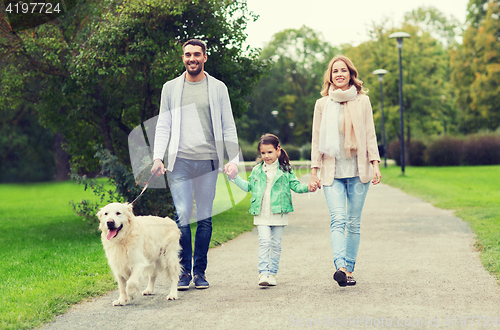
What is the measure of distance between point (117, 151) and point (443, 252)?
24.2ft

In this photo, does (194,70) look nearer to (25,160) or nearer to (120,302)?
(120,302)

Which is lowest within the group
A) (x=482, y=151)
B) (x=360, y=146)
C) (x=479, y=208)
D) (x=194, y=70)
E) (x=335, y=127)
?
(x=479, y=208)

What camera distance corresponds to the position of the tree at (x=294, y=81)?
63.9 m

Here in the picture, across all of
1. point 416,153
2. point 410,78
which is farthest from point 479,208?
point 410,78

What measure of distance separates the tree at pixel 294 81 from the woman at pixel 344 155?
5783 centimetres

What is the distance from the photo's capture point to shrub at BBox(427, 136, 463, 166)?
37.8 m

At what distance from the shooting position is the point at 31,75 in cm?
1087

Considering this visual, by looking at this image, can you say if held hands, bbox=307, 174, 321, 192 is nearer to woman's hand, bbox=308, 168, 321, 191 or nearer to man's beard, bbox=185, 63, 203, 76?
woman's hand, bbox=308, 168, 321, 191

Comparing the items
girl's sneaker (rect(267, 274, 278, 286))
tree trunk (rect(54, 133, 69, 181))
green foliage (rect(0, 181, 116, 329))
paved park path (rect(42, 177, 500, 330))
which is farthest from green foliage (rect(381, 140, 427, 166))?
tree trunk (rect(54, 133, 69, 181))

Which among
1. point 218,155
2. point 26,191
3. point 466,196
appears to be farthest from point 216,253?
point 466,196

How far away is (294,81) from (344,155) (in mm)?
62029

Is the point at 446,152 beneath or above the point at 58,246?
above

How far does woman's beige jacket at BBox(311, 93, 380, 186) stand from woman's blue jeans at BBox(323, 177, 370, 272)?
0.35ft

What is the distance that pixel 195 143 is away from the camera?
5012 mm
